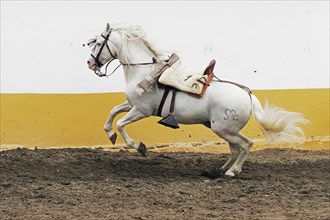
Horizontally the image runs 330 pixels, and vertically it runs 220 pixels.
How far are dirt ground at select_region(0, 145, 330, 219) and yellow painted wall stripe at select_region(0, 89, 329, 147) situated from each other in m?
0.42

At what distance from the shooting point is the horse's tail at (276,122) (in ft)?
26.2

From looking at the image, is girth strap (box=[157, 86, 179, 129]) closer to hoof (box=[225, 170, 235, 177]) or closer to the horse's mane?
the horse's mane

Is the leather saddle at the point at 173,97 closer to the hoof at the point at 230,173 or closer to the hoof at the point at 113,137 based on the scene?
the hoof at the point at 113,137

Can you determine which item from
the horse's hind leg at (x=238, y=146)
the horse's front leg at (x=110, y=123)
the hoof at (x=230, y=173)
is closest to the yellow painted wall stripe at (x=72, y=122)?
the horse's front leg at (x=110, y=123)

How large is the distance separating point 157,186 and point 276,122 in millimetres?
1541

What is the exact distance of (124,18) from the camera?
9.47 m

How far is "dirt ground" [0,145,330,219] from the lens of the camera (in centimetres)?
618

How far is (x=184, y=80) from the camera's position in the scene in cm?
785

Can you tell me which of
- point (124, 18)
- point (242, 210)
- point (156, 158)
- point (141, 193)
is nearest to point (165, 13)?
point (124, 18)

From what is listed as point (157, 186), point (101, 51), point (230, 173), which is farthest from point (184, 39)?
point (157, 186)

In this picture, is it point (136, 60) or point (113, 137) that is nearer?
point (136, 60)

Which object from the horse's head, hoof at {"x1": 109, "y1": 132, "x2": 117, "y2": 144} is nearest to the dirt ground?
hoof at {"x1": 109, "y1": 132, "x2": 117, "y2": 144}

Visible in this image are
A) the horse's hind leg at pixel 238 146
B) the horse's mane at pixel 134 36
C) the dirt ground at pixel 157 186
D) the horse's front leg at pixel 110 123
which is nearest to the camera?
the dirt ground at pixel 157 186

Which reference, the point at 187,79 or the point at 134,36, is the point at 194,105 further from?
the point at 134,36
